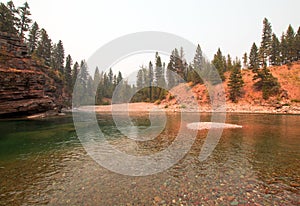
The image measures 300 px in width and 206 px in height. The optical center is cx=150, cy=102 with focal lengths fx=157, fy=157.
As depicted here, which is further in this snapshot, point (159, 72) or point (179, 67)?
point (159, 72)

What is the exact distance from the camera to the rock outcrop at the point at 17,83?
33.1 m

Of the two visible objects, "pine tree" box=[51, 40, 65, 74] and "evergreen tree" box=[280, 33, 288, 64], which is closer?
"evergreen tree" box=[280, 33, 288, 64]

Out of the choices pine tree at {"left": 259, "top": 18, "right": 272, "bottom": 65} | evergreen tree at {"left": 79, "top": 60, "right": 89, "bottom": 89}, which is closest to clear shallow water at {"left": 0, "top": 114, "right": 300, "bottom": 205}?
pine tree at {"left": 259, "top": 18, "right": 272, "bottom": 65}

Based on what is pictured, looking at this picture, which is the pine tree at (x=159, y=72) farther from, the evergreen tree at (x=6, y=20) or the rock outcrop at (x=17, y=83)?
the evergreen tree at (x=6, y=20)

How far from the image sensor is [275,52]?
8206cm

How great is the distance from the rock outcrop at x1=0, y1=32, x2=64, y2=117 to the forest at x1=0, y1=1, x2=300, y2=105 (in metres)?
16.5


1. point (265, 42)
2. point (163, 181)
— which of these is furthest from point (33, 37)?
point (265, 42)

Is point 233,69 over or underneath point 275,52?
underneath

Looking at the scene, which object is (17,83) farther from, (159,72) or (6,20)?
(159,72)

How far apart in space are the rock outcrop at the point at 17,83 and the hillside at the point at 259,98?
165 feet

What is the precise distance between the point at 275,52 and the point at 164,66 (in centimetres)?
6339

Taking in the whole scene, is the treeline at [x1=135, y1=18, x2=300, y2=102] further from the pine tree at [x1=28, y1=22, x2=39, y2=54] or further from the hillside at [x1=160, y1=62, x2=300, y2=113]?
the pine tree at [x1=28, y1=22, x2=39, y2=54]

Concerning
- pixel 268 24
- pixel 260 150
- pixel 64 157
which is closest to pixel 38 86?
pixel 64 157

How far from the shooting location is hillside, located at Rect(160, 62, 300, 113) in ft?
168
